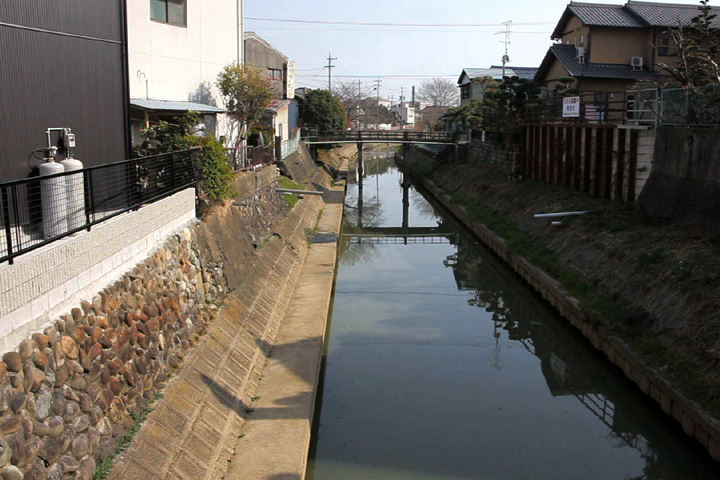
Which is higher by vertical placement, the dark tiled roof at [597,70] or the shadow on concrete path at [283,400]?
the dark tiled roof at [597,70]

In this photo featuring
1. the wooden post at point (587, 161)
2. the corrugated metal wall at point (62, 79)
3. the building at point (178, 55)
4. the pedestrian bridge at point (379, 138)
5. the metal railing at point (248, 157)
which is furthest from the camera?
the pedestrian bridge at point (379, 138)

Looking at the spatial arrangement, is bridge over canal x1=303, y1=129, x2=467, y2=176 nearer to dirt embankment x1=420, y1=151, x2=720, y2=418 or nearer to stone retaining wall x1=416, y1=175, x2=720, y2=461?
dirt embankment x1=420, y1=151, x2=720, y2=418

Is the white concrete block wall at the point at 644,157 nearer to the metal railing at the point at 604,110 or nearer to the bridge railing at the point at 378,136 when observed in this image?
the metal railing at the point at 604,110

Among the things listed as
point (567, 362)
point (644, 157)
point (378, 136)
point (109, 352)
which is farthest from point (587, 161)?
point (378, 136)

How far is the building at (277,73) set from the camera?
3519 cm

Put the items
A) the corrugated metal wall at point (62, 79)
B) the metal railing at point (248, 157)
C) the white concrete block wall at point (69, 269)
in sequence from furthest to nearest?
the metal railing at point (248, 157) < the corrugated metal wall at point (62, 79) < the white concrete block wall at point (69, 269)

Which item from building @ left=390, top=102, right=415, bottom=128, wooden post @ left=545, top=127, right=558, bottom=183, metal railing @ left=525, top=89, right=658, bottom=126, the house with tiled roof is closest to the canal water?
metal railing @ left=525, top=89, right=658, bottom=126

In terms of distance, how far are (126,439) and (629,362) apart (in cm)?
814

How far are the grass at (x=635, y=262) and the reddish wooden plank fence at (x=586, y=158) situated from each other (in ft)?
1.68

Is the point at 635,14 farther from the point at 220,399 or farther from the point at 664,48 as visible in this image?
the point at 220,399

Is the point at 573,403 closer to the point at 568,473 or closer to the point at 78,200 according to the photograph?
the point at 568,473

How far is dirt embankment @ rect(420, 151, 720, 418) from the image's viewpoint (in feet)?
33.7

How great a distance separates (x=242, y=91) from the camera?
2091 centimetres

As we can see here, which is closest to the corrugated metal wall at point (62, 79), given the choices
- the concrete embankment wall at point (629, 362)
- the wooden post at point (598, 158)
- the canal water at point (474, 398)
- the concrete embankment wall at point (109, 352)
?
the concrete embankment wall at point (109, 352)
